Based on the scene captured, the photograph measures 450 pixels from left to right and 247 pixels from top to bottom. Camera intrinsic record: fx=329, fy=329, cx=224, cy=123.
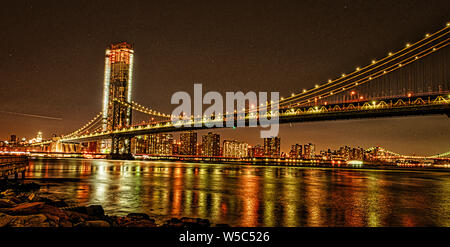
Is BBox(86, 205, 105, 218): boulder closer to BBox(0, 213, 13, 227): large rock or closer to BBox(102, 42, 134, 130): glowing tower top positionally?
BBox(0, 213, 13, 227): large rock

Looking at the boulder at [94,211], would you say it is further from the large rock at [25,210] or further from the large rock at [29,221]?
the large rock at [29,221]

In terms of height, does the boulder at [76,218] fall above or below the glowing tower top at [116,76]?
below

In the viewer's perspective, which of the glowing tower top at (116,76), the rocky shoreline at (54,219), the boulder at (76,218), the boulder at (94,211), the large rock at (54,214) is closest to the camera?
the rocky shoreline at (54,219)

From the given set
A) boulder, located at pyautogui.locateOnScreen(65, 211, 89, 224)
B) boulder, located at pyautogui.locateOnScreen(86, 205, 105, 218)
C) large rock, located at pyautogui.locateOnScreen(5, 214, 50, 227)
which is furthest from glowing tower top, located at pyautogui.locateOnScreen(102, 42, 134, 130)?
large rock, located at pyautogui.locateOnScreen(5, 214, 50, 227)

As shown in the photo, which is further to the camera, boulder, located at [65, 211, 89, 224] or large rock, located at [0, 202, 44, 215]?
boulder, located at [65, 211, 89, 224]

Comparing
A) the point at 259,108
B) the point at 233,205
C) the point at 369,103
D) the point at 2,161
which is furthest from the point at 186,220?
the point at 259,108

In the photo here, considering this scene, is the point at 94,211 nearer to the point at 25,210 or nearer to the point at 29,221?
the point at 25,210

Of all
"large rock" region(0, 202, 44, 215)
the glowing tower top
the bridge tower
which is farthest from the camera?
the glowing tower top

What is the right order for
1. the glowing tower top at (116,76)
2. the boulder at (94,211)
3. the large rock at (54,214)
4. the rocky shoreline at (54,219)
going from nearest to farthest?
the rocky shoreline at (54,219)
the large rock at (54,214)
the boulder at (94,211)
the glowing tower top at (116,76)

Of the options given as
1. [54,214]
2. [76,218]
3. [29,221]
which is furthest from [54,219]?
[76,218]

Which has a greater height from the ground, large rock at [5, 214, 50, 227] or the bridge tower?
the bridge tower

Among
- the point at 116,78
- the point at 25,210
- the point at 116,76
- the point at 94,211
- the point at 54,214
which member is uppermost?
the point at 116,76

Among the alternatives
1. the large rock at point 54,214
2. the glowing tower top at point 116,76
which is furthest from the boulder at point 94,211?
the glowing tower top at point 116,76
